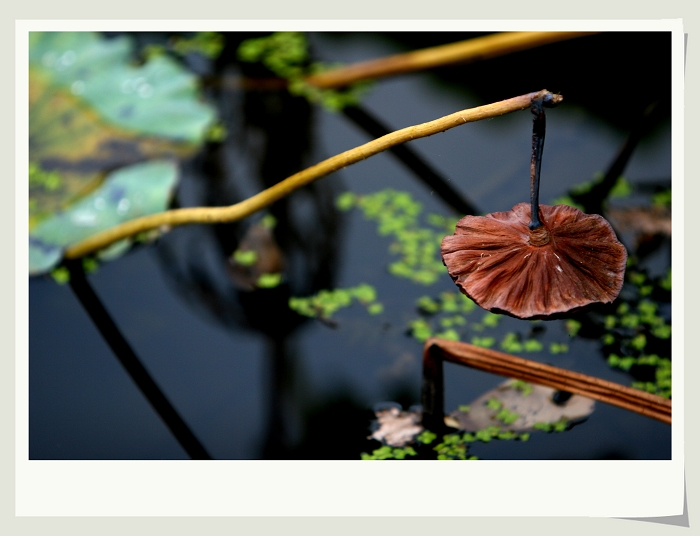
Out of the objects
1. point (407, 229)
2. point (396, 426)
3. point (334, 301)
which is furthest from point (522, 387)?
point (407, 229)

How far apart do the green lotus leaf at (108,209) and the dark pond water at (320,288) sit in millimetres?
82

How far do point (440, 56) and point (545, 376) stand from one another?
5.87ft

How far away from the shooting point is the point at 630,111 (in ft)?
11.3

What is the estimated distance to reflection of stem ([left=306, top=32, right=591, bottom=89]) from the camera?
10.2ft

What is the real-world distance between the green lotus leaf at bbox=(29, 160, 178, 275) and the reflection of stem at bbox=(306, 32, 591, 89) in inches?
35.4

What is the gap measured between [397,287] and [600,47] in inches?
65.8

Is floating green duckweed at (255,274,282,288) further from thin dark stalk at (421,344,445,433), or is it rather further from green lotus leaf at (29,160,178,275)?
thin dark stalk at (421,344,445,433)

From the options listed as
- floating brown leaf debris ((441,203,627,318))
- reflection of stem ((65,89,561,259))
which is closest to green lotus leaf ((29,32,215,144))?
reflection of stem ((65,89,561,259))

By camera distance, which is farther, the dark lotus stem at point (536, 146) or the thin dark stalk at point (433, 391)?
the thin dark stalk at point (433, 391)

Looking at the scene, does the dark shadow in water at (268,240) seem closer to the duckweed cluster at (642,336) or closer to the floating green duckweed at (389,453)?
the floating green duckweed at (389,453)

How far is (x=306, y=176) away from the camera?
1.84 meters

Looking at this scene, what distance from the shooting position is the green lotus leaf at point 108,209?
2883mm

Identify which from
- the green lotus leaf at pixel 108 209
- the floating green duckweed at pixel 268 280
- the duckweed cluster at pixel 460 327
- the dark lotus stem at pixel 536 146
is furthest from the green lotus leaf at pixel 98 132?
the dark lotus stem at pixel 536 146

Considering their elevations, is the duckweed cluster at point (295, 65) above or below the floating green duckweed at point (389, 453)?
above
